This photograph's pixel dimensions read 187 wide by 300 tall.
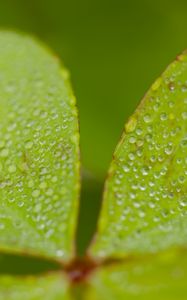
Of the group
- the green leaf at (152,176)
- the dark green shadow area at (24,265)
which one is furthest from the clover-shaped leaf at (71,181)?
the dark green shadow area at (24,265)

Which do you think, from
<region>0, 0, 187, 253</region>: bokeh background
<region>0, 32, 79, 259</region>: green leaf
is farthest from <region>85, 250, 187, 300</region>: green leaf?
<region>0, 0, 187, 253</region>: bokeh background

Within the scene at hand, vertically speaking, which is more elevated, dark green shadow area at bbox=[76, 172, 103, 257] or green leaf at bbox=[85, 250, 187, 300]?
green leaf at bbox=[85, 250, 187, 300]

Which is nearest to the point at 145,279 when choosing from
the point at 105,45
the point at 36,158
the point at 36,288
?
the point at 36,288

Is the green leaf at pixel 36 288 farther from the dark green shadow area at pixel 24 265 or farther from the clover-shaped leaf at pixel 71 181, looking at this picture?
the dark green shadow area at pixel 24 265

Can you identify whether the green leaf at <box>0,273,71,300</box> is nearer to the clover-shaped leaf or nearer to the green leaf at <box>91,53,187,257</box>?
the clover-shaped leaf

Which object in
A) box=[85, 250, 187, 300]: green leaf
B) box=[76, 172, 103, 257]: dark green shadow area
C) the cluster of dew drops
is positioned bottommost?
box=[76, 172, 103, 257]: dark green shadow area

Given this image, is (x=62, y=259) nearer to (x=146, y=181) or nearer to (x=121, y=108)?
(x=146, y=181)

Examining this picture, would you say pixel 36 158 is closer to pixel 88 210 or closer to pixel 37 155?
pixel 37 155
